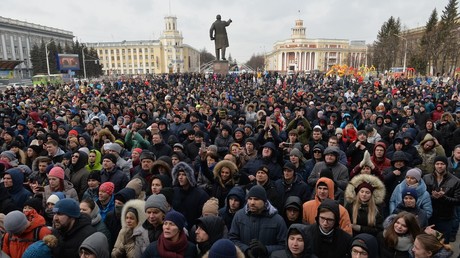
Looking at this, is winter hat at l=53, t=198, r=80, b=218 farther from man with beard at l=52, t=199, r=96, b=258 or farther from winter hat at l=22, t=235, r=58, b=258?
winter hat at l=22, t=235, r=58, b=258

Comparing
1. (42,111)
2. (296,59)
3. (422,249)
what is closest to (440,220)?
(422,249)

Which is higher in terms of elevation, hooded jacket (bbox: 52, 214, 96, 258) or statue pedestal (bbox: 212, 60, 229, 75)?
statue pedestal (bbox: 212, 60, 229, 75)

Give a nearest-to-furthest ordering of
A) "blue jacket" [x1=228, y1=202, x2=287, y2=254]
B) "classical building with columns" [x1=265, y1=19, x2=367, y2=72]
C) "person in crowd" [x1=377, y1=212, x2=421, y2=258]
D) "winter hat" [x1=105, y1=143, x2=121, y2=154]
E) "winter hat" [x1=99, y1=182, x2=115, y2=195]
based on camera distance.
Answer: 1. "person in crowd" [x1=377, y1=212, x2=421, y2=258]
2. "blue jacket" [x1=228, y1=202, x2=287, y2=254]
3. "winter hat" [x1=99, y1=182, x2=115, y2=195]
4. "winter hat" [x1=105, y1=143, x2=121, y2=154]
5. "classical building with columns" [x1=265, y1=19, x2=367, y2=72]

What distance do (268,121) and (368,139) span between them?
2131 millimetres

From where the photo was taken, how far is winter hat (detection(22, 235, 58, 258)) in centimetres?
288

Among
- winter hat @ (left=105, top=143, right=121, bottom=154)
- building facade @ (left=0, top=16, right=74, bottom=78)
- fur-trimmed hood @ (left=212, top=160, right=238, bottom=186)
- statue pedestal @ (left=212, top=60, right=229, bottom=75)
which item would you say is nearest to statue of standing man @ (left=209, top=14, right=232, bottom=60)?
statue pedestal @ (left=212, top=60, right=229, bottom=75)

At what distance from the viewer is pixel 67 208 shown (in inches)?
124

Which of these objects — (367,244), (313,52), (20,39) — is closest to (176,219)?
(367,244)

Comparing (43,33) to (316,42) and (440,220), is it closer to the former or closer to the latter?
(316,42)

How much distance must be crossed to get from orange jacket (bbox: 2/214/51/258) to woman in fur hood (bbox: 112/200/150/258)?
0.71 metres

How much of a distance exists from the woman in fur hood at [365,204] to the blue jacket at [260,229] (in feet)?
3.00

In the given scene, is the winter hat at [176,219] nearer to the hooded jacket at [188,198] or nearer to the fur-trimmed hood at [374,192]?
the hooded jacket at [188,198]

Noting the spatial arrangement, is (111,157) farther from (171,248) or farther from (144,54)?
(144,54)

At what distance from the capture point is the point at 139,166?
5.67 m
